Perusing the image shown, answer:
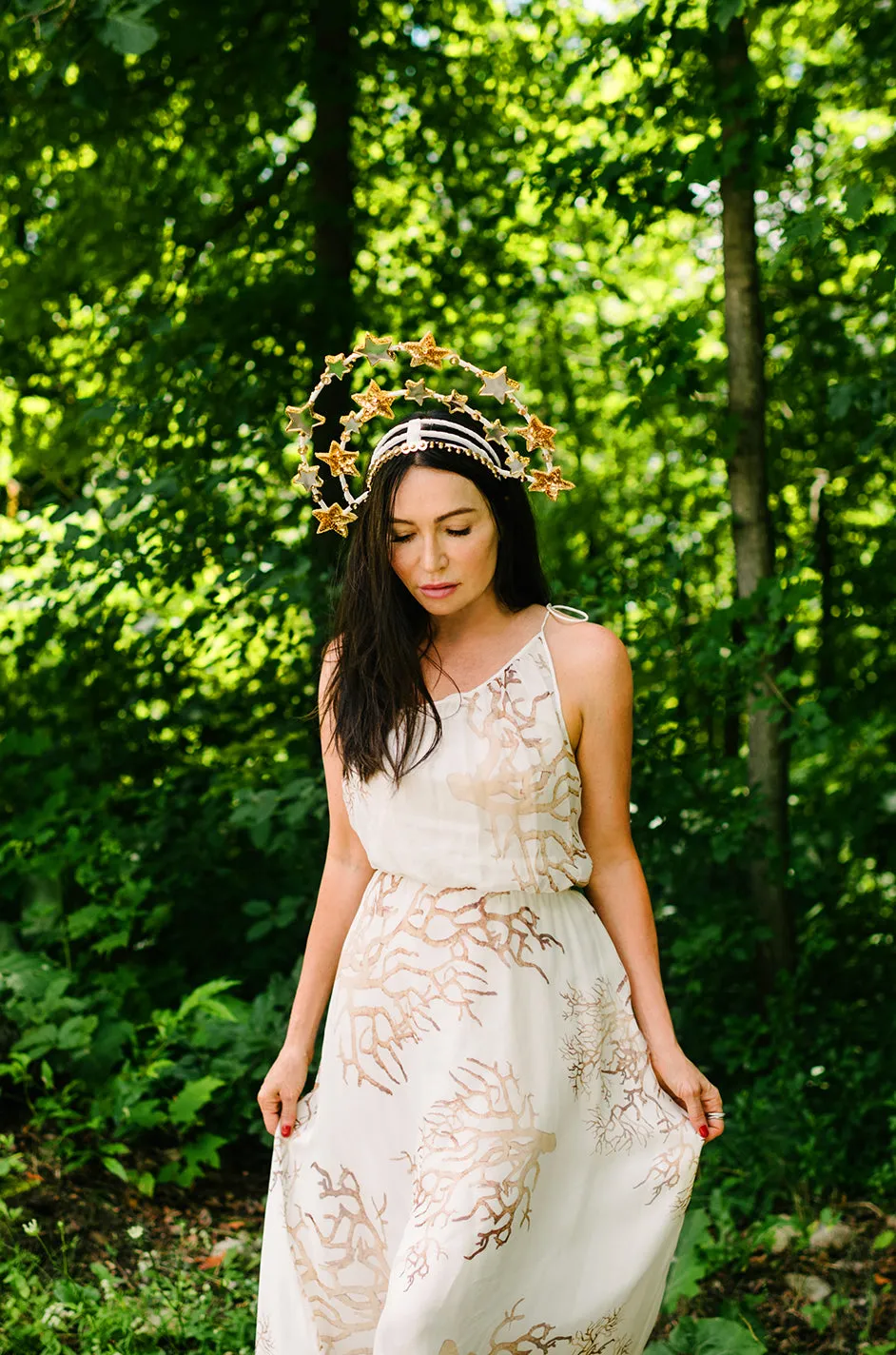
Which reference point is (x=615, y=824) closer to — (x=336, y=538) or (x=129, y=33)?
(x=129, y=33)

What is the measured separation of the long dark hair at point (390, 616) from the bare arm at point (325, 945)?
0.11m

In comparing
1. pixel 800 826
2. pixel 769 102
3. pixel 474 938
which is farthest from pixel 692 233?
pixel 474 938

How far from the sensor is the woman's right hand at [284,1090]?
2.09 m

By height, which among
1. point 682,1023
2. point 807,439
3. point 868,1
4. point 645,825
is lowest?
point 682,1023

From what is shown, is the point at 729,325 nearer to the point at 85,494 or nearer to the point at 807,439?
the point at 807,439

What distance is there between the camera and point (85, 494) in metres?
3.88

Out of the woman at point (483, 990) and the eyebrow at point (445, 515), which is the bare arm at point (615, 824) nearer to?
the woman at point (483, 990)

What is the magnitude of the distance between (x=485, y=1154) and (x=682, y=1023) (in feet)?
7.03

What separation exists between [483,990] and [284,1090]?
0.47 m

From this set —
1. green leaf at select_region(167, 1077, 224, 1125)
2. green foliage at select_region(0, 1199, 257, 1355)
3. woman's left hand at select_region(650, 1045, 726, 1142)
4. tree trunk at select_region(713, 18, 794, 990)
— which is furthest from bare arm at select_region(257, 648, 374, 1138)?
tree trunk at select_region(713, 18, 794, 990)

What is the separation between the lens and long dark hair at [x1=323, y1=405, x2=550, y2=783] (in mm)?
1957

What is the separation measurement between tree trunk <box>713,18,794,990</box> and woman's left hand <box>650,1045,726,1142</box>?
1.82m

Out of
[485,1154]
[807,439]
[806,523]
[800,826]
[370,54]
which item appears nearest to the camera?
[485,1154]

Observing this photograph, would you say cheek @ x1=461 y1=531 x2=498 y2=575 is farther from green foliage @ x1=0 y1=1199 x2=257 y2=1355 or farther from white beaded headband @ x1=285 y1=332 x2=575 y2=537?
green foliage @ x1=0 y1=1199 x2=257 y2=1355
